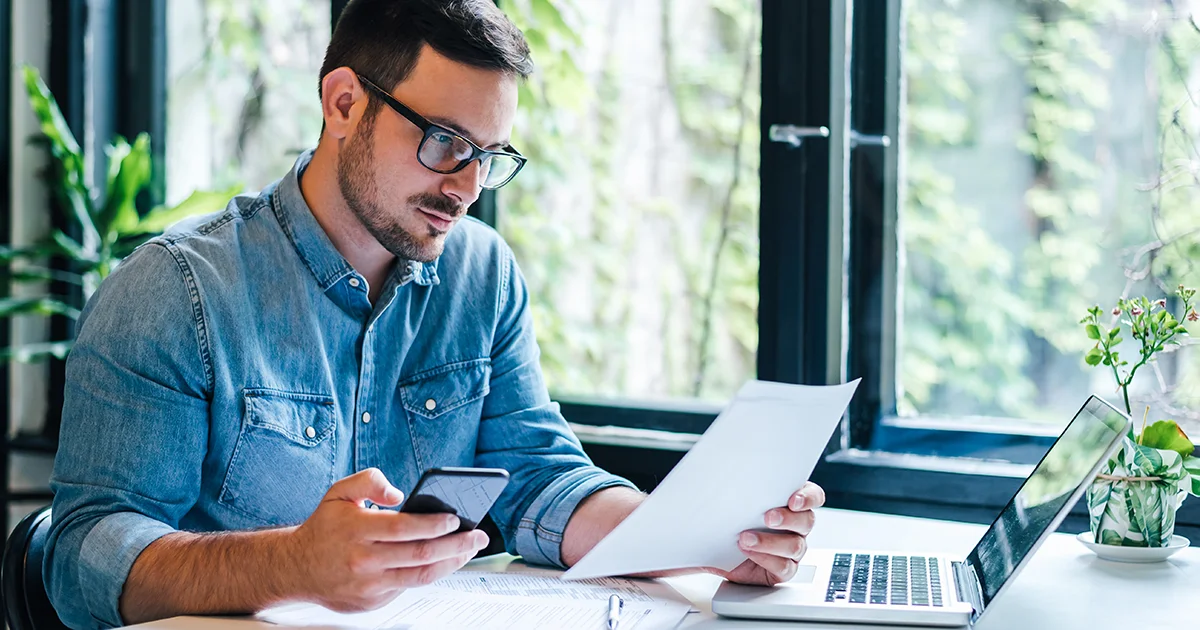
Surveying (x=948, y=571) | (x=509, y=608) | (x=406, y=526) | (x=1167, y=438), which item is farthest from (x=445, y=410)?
(x=1167, y=438)

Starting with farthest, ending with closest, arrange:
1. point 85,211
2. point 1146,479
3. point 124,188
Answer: point 85,211
point 124,188
point 1146,479

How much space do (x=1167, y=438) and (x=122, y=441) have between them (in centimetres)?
120

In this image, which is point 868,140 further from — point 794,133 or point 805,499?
point 805,499

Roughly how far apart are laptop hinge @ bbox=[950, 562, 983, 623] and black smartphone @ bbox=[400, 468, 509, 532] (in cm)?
49

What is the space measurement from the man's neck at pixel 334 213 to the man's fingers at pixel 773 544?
0.63m

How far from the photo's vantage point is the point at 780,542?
1.19m

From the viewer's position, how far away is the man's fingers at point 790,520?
1.20 metres

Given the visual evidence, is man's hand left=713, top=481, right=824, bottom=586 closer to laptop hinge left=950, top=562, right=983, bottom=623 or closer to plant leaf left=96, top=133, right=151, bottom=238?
laptop hinge left=950, top=562, right=983, bottom=623

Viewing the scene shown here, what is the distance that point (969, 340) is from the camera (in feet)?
6.07

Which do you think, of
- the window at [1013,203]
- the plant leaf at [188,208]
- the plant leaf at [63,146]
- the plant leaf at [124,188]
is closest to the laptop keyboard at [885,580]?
the window at [1013,203]

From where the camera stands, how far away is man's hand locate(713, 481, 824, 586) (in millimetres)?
1190

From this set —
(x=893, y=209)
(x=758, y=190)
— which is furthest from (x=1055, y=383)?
(x=758, y=190)

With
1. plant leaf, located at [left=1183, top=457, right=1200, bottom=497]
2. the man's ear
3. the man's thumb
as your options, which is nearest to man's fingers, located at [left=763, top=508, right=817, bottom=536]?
the man's thumb

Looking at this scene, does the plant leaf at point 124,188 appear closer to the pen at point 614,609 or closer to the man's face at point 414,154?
the man's face at point 414,154
